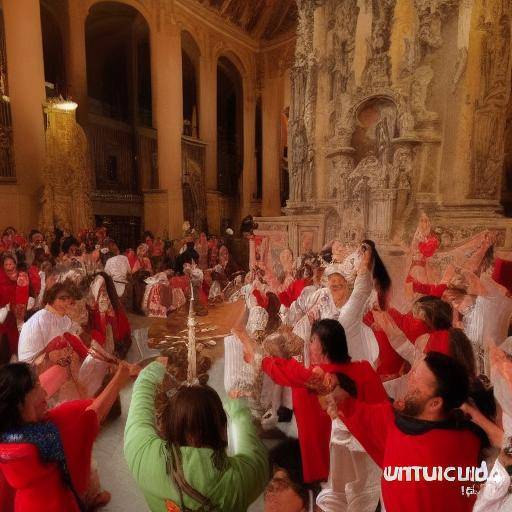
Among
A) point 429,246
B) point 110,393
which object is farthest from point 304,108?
point 110,393

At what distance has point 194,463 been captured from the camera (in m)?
1.32

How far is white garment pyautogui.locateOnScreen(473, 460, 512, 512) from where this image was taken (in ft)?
4.62

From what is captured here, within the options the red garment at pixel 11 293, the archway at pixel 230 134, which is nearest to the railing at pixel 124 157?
the archway at pixel 230 134

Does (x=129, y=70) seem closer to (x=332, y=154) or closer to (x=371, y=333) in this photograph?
(x=332, y=154)

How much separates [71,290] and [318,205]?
793 cm

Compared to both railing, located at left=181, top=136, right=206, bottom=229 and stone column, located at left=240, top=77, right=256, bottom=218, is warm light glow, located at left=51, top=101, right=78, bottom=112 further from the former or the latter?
stone column, located at left=240, top=77, right=256, bottom=218

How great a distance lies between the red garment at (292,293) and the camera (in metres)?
4.83

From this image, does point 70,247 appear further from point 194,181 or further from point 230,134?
point 230,134

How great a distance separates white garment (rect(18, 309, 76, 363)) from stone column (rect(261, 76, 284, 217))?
16.2 meters

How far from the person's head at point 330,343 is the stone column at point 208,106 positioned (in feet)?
54.3

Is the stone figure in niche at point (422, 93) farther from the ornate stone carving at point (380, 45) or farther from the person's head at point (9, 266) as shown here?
the person's head at point (9, 266)

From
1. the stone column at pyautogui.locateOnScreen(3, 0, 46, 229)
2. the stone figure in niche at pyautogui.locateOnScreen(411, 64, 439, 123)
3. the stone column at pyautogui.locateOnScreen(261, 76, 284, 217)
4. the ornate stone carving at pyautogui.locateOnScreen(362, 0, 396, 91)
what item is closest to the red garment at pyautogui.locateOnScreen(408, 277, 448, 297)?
the stone figure in niche at pyautogui.locateOnScreen(411, 64, 439, 123)

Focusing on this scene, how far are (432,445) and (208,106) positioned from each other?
59.1 ft

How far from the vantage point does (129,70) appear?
57.9 ft
